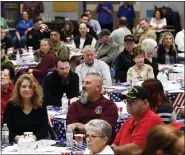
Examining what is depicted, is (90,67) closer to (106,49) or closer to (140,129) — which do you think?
(106,49)

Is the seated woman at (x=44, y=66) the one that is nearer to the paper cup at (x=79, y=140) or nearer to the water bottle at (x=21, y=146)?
the paper cup at (x=79, y=140)

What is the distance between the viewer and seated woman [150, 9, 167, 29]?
19.3 meters

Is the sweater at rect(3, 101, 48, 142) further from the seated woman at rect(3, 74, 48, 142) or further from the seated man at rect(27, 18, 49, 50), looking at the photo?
the seated man at rect(27, 18, 49, 50)

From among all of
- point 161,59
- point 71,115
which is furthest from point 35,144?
point 161,59

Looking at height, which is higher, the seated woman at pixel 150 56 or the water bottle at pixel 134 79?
the seated woman at pixel 150 56

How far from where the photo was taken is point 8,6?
2147 cm

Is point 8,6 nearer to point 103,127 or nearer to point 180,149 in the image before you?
point 103,127

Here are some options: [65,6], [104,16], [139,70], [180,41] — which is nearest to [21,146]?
[139,70]

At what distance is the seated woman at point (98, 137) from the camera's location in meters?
5.54

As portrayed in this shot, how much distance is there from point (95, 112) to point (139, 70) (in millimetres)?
3458

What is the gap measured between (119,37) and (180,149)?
11.1m

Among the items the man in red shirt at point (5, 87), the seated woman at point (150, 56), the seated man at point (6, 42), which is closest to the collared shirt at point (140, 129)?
the man in red shirt at point (5, 87)

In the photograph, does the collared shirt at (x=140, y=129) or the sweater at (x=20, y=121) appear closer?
the collared shirt at (x=140, y=129)

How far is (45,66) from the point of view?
11.5m
